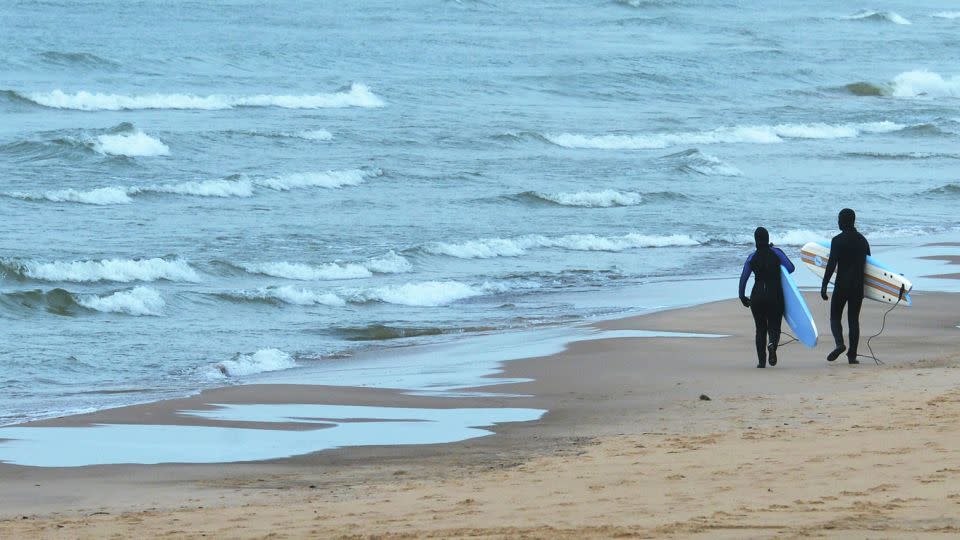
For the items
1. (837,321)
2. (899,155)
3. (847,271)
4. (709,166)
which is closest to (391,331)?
(837,321)

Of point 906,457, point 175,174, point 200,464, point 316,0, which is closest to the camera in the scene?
point 906,457

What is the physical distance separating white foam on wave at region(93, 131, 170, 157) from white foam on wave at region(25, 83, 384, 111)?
738 centimetres

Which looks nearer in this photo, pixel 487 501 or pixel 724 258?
pixel 487 501

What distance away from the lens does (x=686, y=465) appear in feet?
24.8

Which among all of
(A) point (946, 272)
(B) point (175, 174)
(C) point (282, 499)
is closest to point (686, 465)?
(C) point (282, 499)

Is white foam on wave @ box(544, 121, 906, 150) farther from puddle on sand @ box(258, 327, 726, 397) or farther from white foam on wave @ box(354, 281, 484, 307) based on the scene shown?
puddle on sand @ box(258, 327, 726, 397)

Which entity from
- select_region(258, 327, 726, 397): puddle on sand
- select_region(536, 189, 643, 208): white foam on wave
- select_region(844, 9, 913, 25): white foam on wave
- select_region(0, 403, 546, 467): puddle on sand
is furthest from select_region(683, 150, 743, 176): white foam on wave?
select_region(844, 9, 913, 25): white foam on wave

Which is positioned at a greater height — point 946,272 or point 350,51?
point 350,51

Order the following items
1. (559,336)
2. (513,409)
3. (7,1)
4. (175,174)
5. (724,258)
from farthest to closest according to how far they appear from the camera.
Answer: (7,1), (175,174), (724,258), (559,336), (513,409)

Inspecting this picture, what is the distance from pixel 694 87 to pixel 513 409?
123ft

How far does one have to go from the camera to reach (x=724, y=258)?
20.4 meters

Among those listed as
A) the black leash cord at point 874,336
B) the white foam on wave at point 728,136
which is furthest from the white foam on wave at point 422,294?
the white foam on wave at point 728,136

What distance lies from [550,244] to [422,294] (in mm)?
4991

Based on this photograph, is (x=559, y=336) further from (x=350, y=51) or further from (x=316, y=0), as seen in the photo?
(x=316, y=0)
